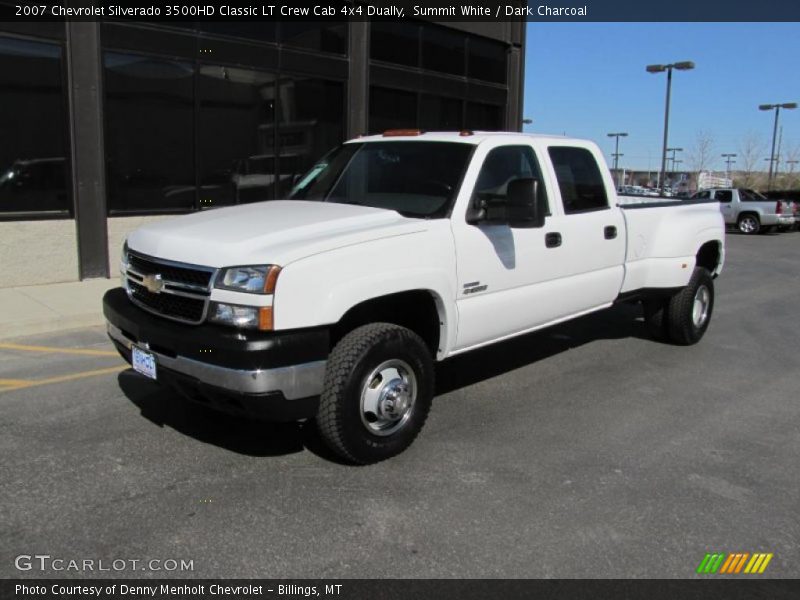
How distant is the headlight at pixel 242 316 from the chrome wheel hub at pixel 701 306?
16.9ft

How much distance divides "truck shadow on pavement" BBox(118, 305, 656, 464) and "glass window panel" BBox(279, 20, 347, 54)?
25.4 ft

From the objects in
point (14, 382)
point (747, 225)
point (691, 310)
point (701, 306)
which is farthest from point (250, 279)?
point (747, 225)

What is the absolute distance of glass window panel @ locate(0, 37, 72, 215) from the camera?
9.45m

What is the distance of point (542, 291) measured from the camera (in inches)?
205

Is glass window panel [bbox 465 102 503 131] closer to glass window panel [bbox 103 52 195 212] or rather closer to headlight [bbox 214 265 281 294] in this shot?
glass window panel [bbox 103 52 195 212]

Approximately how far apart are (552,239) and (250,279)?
100 inches

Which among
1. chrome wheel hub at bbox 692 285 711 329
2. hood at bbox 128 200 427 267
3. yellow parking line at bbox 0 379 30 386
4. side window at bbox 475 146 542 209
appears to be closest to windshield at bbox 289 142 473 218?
side window at bbox 475 146 542 209

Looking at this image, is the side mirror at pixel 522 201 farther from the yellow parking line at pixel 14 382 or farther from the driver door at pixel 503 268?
the yellow parking line at pixel 14 382

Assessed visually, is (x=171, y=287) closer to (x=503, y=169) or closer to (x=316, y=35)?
(x=503, y=169)

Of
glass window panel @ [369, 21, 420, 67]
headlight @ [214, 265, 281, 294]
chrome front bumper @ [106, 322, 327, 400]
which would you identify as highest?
glass window panel @ [369, 21, 420, 67]

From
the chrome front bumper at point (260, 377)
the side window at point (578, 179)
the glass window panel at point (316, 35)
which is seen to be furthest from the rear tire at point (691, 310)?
the glass window panel at point (316, 35)

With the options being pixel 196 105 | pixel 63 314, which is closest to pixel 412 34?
pixel 196 105

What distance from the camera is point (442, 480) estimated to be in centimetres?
396
